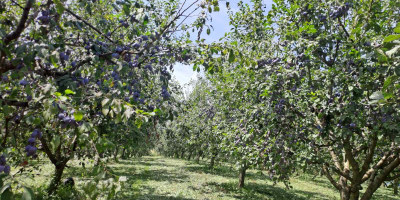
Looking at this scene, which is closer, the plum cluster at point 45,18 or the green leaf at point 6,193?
the green leaf at point 6,193

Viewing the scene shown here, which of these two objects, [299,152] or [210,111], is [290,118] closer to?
[299,152]

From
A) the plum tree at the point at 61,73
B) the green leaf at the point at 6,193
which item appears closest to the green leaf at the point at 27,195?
the green leaf at the point at 6,193

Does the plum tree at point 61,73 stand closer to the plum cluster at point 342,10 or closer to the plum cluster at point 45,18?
the plum cluster at point 45,18

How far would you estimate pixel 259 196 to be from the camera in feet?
55.6

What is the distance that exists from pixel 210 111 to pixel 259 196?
34.9 feet

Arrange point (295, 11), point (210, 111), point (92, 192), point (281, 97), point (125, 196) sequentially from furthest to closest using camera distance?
point (210, 111) < point (125, 196) < point (295, 11) < point (281, 97) < point (92, 192)

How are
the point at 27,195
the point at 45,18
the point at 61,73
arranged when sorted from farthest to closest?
the point at 61,73 < the point at 45,18 < the point at 27,195

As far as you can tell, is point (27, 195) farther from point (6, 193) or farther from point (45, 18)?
point (45, 18)

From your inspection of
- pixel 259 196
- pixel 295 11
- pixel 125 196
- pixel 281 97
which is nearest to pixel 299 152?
pixel 281 97

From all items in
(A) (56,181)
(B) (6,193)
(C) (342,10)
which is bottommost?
(A) (56,181)

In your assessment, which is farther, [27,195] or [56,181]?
[56,181]

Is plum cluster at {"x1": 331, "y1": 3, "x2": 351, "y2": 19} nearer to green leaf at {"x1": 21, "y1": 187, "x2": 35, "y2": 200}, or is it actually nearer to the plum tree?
the plum tree

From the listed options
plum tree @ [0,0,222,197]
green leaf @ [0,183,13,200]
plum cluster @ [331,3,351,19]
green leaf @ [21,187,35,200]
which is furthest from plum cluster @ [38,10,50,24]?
plum cluster @ [331,3,351,19]

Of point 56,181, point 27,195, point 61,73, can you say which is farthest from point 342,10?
point 56,181
